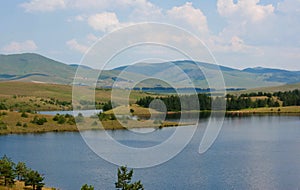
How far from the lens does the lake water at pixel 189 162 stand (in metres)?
43.2

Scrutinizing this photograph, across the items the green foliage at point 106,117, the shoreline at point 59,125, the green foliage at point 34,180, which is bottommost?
the green foliage at point 34,180

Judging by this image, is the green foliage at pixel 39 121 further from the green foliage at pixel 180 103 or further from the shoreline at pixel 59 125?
the green foliage at pixel 180 103

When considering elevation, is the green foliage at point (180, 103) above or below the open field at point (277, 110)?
above

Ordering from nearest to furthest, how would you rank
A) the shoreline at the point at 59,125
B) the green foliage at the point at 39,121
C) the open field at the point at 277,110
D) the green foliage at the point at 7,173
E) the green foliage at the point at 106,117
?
1. the green foliage at the point at 7,173
2. the shoreline at the point at 59,125
3. the green foliage at the point at 39,121
4. the green foliage at the point at 106,117
5. the open field at the point at 277,110

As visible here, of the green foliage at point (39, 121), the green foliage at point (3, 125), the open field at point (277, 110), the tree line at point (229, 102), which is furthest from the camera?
the tree line at point (229, 102)

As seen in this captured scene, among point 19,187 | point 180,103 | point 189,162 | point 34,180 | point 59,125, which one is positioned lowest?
point 19,187

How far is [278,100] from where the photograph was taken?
486 feet

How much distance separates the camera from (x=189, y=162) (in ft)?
172

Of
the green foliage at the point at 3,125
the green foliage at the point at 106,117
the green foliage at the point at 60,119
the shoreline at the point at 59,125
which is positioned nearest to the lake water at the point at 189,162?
the shoreline at the point at 59,125

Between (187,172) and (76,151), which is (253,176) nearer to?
(187,172)

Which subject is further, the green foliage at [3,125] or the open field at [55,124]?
the open field at [55,124]

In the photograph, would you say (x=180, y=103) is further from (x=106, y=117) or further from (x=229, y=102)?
(x=106, y=117)

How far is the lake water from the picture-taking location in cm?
4325

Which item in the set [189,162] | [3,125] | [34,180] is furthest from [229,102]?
[34,180]
